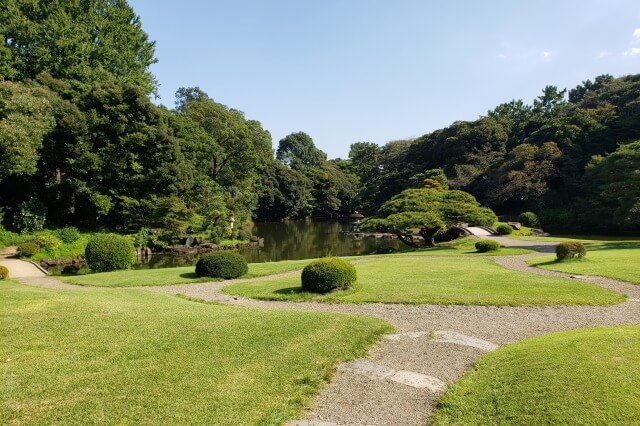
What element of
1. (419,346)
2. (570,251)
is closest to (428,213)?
(570,251)

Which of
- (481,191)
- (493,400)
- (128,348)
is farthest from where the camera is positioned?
(481,191)

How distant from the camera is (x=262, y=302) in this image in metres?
12.3

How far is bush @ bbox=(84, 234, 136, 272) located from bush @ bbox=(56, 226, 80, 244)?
11.4 meters

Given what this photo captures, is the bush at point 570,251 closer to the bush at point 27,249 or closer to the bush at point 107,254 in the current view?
the bush at point 107,254

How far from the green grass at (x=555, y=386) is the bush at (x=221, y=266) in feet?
38.0

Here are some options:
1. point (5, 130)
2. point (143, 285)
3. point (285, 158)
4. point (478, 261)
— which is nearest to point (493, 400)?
point (143, 285)

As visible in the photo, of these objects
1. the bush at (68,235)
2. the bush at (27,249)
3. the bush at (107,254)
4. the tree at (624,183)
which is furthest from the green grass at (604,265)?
the bush at (68,235)

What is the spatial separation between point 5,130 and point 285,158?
8019 centimetres

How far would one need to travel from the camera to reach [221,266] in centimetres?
1647

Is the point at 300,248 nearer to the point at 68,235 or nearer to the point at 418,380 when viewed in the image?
the point at 68,235

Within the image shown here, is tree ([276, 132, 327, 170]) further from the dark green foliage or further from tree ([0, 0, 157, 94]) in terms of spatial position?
the dark green foliage

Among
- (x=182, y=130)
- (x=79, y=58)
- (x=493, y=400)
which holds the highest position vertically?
(x=79, y=58)

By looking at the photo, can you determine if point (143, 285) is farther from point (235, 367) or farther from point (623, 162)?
point (623, 162)

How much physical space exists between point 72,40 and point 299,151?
61881 mm
